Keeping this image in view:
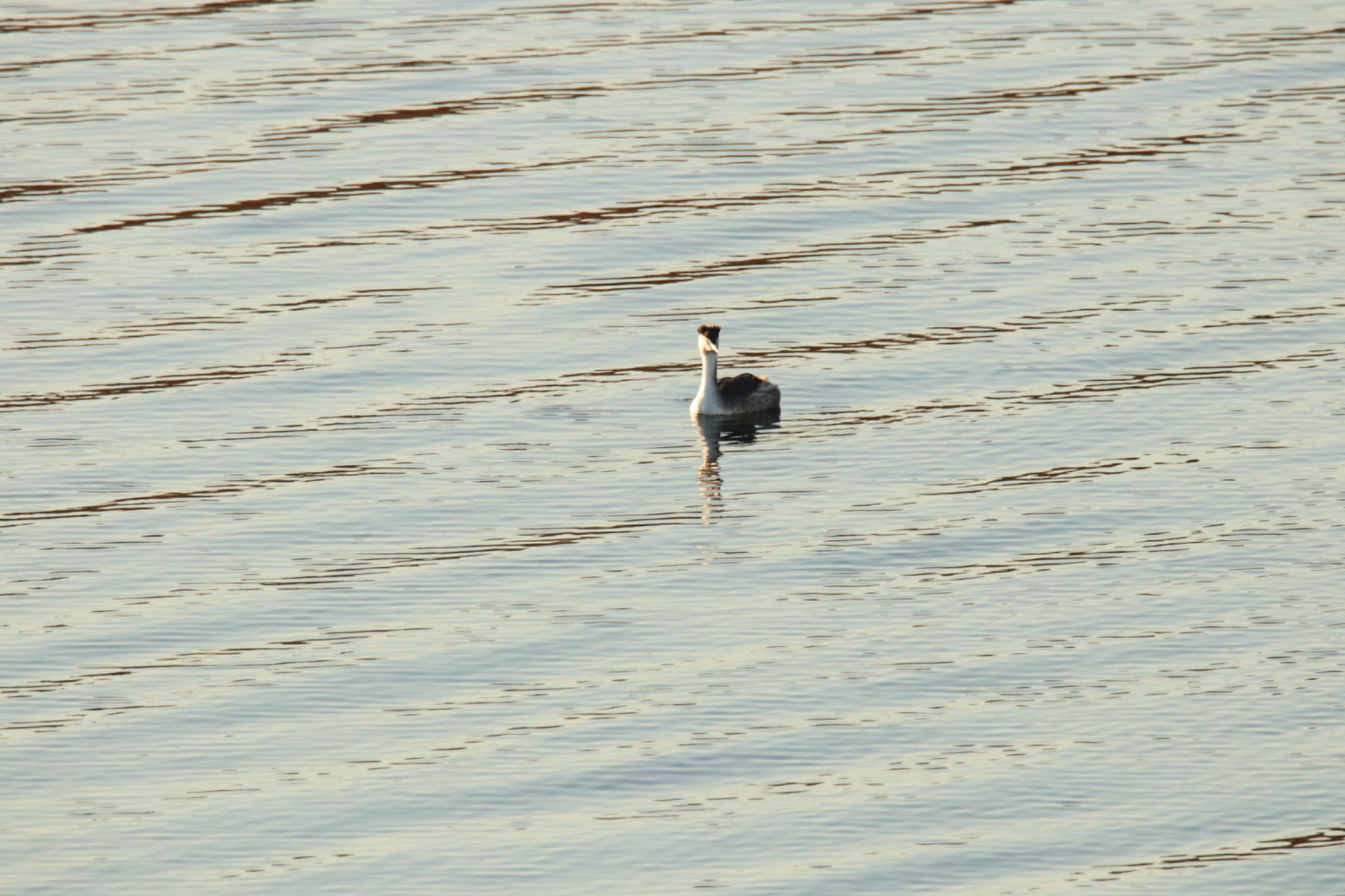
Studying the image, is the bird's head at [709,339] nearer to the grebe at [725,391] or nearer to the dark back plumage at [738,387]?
the grebe at [725,391]

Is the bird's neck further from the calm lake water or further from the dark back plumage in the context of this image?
the calm lake water

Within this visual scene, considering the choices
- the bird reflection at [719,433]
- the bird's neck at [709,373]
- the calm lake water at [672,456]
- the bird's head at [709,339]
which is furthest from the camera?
the bird's head at [709,339]

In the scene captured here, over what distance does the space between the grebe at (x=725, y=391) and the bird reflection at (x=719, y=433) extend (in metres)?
0.06

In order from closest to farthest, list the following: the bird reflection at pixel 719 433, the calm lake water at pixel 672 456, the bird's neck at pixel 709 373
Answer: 1. the calm lake water at pixel 672 456
2. the bird reflection at pixel 719 433
3. the bird's neck at pixel 709 373

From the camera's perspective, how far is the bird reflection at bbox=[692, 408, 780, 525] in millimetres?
22438

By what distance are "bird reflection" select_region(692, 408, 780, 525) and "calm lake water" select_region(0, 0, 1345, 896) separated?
2.7 inches

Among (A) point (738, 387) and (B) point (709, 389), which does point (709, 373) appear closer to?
(B) point (709, 389)

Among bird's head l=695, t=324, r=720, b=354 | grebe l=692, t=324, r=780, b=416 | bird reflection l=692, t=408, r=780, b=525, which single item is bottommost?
bird reflection l=692, t=408, r=780, b=525

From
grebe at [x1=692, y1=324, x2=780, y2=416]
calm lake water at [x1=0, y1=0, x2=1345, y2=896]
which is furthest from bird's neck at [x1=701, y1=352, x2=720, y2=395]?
calm lake water at [x1=0, y1=0, x2=1345, y2=896]

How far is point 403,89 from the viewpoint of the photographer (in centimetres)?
3497

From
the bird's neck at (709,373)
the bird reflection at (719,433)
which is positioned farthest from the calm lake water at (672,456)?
the bird's neck at (709,373)

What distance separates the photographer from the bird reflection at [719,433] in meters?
22.4

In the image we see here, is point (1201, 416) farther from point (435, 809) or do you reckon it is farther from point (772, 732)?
point (435, 809)

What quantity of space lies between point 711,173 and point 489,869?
60.0ft
